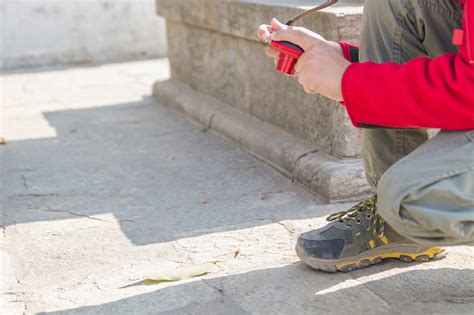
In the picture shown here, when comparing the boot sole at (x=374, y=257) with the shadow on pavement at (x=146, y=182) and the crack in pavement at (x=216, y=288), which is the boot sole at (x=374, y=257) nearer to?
the crack in pavement at (x=216, y=288)

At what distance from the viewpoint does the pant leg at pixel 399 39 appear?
1727 mm

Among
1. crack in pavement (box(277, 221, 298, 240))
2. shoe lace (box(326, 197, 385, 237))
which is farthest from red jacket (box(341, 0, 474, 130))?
crack in pavement (box(277, 221, 298, 240))

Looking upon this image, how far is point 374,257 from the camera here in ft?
6.63

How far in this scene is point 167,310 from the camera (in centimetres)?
182

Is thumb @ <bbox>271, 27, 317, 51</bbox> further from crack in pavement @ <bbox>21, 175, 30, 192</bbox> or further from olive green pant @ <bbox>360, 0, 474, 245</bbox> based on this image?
crack in pavement @ <bbox>21, 175, 30, 192</bbox>

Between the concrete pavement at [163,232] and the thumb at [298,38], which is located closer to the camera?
the thumb at [298,38]

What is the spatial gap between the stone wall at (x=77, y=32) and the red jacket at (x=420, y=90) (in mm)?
5023

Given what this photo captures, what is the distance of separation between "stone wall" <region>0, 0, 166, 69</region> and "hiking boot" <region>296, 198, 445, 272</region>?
4.65 m

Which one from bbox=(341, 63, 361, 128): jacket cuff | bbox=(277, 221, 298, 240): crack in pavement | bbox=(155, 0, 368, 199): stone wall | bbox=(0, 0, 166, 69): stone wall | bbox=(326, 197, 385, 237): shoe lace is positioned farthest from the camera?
bbox=(0, 0, 166, 69): stone wall

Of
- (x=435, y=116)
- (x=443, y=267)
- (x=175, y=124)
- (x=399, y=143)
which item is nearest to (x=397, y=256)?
(x=443, y=267)

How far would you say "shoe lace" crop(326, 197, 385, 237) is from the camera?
1988mm

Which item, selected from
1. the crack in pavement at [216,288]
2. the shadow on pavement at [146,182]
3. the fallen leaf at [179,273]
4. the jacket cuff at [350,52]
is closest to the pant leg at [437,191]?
the jacket cuff at [350,52]

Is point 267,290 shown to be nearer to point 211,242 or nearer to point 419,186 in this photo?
point 211,242

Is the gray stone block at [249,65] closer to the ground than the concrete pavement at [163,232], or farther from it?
farther from it
